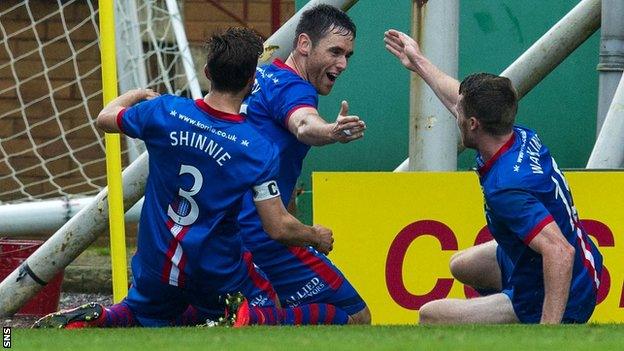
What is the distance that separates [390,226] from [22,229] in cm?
201

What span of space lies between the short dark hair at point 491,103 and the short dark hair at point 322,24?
0.68 meters

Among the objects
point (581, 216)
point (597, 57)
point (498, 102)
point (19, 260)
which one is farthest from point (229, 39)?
point (597, 57)

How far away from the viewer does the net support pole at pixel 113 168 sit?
6770 millimetres

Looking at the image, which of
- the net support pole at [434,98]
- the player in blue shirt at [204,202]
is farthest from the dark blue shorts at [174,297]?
the net support pole at [434,98]

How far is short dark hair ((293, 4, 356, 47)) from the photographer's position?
6422 millimetres

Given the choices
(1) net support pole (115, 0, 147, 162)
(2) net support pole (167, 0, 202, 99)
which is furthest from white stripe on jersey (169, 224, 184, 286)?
(1) net support pole (115, 0, 147, 162)

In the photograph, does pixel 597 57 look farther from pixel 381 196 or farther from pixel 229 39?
pixel 229 39

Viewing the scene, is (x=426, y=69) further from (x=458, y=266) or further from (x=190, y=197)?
(x=190, y=197)

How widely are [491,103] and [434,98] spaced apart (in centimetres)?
137

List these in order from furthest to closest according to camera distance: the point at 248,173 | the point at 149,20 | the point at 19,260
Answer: the point at 149,20 → the point at 19,260 → the point at 248,173

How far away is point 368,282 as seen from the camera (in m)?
7.04

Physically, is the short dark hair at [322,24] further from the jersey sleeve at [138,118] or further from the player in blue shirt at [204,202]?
the jersey sleeve at [138,118]

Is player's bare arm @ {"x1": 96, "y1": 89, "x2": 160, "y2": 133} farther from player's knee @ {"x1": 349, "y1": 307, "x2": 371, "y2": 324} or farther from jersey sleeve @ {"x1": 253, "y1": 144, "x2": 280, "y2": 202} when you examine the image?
player's knee @ {"x1": 349, "y1": 307, "x2": 371, "y2": 324}

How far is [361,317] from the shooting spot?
252 inches
